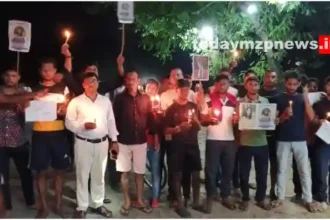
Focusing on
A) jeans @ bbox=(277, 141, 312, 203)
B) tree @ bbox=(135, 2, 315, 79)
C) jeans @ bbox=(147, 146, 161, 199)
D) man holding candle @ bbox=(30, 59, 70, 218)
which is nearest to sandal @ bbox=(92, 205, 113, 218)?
man holding candle @ bbox=(30, 59, 70, 218)

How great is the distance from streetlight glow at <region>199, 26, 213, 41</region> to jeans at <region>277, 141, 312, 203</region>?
1.05 m

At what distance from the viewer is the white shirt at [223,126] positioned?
4.92 m

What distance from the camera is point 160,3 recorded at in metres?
4.75

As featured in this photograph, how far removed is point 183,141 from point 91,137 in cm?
72

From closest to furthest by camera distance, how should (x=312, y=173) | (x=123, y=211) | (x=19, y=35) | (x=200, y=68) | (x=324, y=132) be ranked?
(x=19, y=35)
(x=200, y=68)
(x=123, y=211)
(x=324, y=132)
(x=312, y=173)

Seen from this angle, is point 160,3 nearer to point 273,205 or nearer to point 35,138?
point 35,138

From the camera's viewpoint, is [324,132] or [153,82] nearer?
[153,82]

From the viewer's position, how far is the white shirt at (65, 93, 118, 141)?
472cm

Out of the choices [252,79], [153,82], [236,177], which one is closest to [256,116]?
[252,79]

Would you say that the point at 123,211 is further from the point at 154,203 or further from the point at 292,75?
the point at 292,75

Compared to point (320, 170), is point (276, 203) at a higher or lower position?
lower

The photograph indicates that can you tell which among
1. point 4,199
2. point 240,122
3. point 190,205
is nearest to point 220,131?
point 240,122

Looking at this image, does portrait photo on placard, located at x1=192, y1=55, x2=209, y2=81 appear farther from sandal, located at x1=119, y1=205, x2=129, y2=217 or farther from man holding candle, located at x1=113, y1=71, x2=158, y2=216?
sandal, located at x1=119, y1=205, x2=129, y2=217

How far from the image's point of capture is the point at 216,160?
498cm
